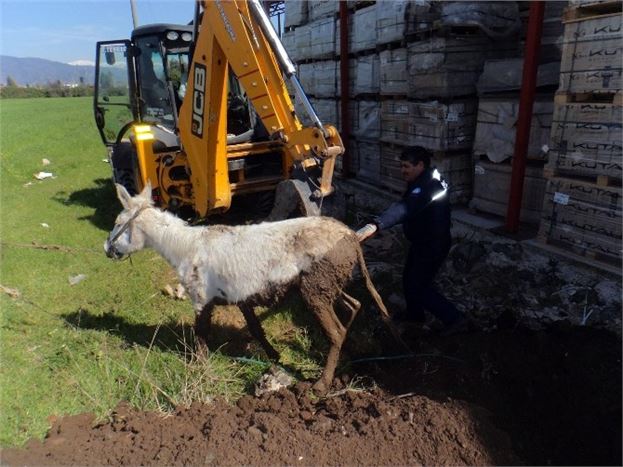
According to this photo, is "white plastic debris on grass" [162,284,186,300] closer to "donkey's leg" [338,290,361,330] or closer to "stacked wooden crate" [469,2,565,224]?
Answer: "donkey's leg" [338,290,361,330]

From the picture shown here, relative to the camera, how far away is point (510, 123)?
593cm

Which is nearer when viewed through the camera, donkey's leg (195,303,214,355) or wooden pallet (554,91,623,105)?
donkey's leg (195,303,214,355)

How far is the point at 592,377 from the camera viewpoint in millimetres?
3688

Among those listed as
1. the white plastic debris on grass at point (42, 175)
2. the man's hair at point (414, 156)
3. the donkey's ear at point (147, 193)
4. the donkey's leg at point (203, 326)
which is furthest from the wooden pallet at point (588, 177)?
the white plastic debris on grass at point (42, 175)

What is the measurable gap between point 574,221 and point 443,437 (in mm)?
3192

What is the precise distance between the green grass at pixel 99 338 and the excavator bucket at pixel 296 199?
114 cm

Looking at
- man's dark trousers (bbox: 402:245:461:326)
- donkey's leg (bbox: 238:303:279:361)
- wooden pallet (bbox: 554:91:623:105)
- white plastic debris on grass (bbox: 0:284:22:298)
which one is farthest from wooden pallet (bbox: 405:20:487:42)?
white plastic debris on grass (bbox: 0:284:22:298)

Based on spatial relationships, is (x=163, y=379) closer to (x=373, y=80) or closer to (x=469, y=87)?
(x=469, y=87)

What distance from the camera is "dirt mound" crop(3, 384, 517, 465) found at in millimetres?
3123

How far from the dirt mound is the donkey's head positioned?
5.14ft

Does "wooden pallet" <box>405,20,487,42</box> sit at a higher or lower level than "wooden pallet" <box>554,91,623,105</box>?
higher

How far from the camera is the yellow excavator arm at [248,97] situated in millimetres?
4965

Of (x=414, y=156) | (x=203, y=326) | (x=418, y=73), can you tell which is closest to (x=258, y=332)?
(x=203, y=326)

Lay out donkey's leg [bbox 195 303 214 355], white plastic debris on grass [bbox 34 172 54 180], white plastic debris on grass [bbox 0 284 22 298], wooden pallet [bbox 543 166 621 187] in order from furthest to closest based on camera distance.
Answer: white plastic debris on grass [bbox 34 172 54 180] → white plastic debris on grass [bbox 0 284 22 298] → wooden pallet [bbox 543 166 621 187] → donkey's leg [bbox 195 303 214 355]
